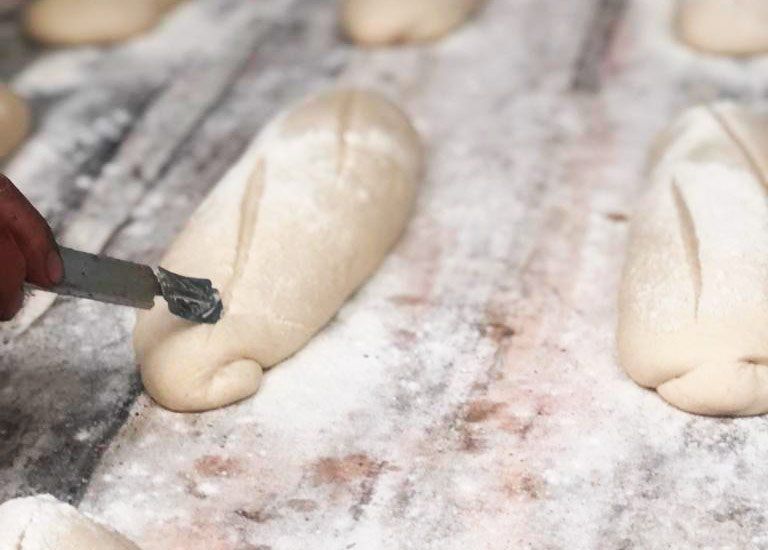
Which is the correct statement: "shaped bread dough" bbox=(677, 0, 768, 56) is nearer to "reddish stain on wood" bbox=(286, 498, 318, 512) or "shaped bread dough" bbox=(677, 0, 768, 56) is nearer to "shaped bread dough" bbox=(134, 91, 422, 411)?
"shaped bread dough" bbox=(134, 91, 422, 411)

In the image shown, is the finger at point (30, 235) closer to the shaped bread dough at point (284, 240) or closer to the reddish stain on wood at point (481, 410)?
the shaped bread dough at point (284, 240)

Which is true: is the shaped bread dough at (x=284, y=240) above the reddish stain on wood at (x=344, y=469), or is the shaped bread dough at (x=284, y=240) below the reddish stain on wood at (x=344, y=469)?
above

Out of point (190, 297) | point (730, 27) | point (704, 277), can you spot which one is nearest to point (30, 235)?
point (190, 297)

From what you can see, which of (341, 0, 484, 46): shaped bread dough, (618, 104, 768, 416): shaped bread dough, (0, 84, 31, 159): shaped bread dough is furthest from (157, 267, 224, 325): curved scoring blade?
(341, 0, 484, 46): shaped bread dough

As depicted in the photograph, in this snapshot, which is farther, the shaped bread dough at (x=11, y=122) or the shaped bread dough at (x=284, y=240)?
the shaped bread dough at (x=11, y=122)

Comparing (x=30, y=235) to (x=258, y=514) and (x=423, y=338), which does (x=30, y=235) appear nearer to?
(x=258, y=514)

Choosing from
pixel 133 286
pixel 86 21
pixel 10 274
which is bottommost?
pixel 86 21

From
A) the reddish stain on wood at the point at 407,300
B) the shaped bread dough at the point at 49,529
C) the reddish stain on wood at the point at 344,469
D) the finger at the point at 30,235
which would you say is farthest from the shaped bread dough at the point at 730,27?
the shaped bread dough at the point at 49,529
